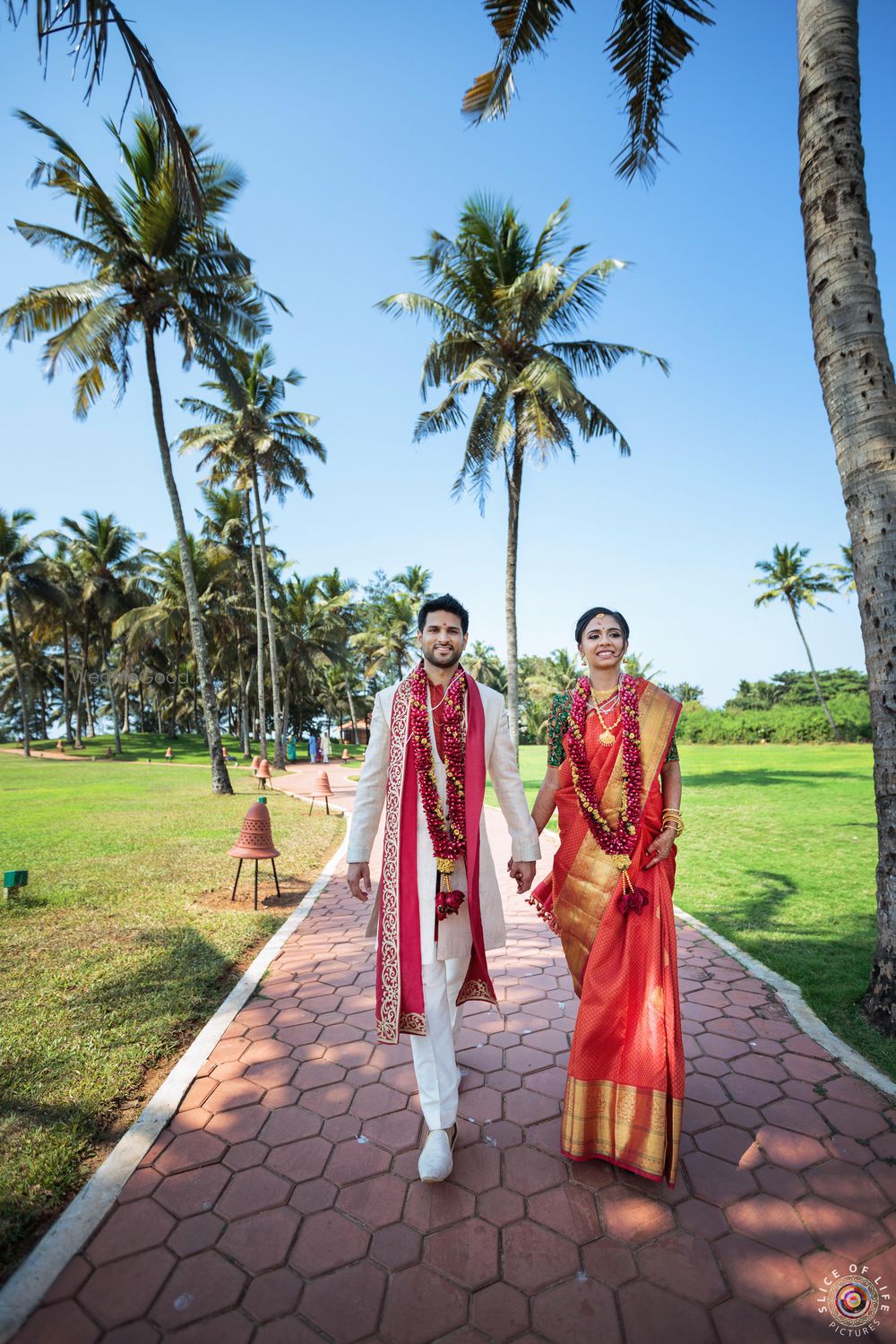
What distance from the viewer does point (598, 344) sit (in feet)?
47.2

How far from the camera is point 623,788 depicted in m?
2.92

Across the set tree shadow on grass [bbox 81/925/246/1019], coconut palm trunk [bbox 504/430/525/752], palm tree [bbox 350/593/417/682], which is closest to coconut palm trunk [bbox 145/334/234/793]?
coconut palm trunk [bbox 504/430/525/752]

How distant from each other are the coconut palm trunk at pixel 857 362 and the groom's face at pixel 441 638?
253cm

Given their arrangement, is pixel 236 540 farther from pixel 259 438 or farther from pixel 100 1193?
pixel 100 1193

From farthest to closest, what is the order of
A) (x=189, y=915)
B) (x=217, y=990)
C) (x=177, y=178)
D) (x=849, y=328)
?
(x=189, y=915) < (x=177, y=178) < (x=217, y=990) < (x=849, y=328)

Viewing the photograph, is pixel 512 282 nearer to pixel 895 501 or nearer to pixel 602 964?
pixel 895 501

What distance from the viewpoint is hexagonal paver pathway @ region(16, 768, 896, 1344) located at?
78.5 inches

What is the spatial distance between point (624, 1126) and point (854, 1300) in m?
0.80

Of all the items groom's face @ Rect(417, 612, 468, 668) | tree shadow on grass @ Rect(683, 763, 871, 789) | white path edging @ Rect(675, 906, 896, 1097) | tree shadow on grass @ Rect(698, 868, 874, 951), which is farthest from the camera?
tree shadow on grass @ Rect(683, 763, 871, 789)

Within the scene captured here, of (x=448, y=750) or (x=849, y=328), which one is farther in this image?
(x=849, y=328)

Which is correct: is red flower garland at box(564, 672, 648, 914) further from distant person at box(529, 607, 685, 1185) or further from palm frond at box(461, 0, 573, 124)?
palm frond at box(461, 0, 573, 124)

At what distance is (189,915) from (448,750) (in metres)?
4.38

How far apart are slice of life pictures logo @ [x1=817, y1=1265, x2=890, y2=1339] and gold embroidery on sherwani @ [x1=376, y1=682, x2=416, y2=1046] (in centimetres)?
150

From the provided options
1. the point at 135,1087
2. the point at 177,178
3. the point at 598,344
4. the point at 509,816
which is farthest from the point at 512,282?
the point at 135,1087
